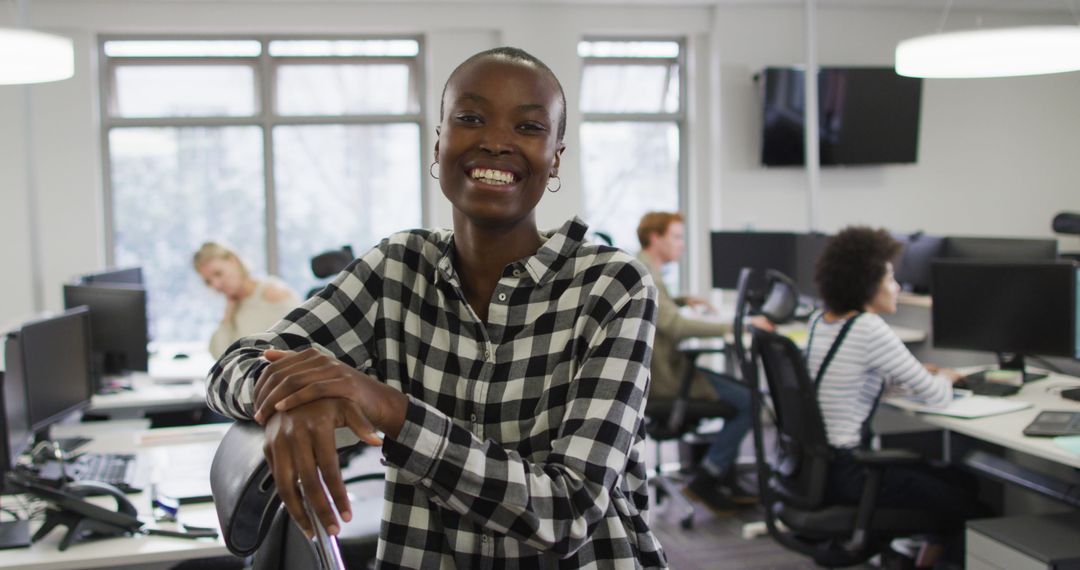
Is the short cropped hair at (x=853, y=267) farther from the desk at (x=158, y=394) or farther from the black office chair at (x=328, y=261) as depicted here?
the desk at (x=158, y=394)

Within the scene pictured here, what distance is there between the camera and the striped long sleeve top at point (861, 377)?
2.94 meters

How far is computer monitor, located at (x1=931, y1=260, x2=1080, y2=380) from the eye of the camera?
10.7 ft

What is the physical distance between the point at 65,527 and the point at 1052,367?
136 inches

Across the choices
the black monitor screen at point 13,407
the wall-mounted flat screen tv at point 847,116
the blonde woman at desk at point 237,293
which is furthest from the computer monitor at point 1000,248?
the black monitor screen at point 13,407

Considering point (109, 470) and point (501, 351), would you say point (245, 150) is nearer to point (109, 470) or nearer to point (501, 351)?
point (109, 470)

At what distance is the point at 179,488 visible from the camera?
2.47 m

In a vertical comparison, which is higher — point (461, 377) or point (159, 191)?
point (159, 191)

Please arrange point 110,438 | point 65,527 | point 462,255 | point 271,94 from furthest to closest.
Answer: point 271,94 → point 110,438 → point 65,527 → point 462,255

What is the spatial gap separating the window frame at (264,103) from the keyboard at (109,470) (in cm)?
400

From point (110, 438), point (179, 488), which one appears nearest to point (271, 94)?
point (110, 438)

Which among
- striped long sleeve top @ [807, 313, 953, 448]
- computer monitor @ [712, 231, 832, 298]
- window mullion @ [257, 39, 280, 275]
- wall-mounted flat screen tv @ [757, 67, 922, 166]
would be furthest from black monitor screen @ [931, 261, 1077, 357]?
window mullion @ [257, 39, 280, 275]

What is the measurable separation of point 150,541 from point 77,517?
182 mm

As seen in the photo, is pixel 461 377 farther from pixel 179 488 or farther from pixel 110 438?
pixel 110 438

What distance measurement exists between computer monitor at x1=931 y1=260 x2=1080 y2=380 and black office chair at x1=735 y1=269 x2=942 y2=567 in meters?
0.87
